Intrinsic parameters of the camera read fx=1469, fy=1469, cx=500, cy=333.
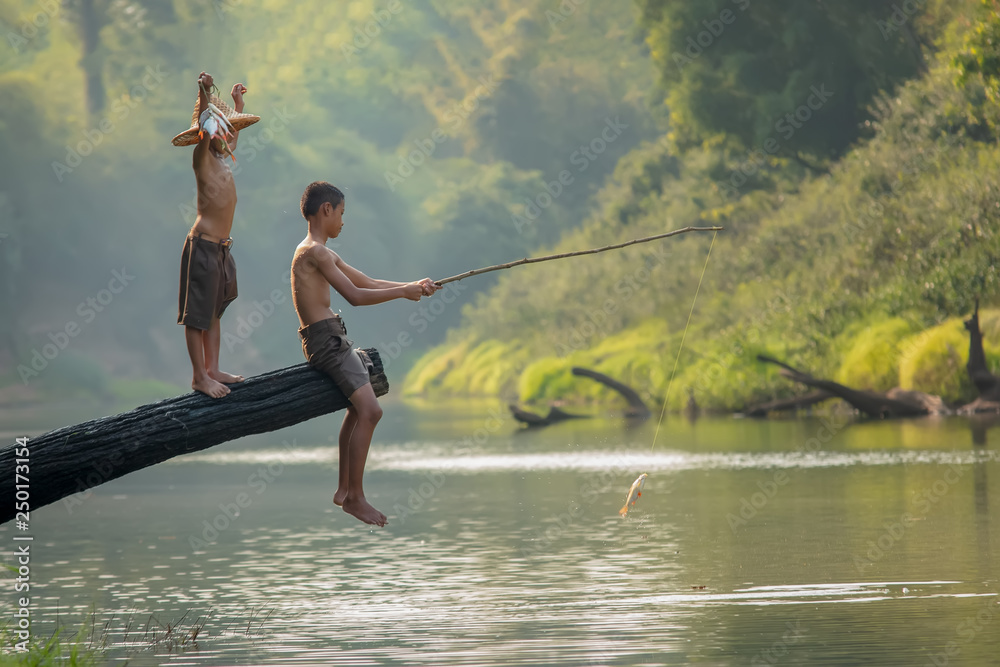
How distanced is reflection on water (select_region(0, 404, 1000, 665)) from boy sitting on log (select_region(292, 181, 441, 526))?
1.55 m

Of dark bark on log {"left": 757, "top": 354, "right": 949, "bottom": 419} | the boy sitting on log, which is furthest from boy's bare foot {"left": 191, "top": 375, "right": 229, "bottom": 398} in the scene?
dark bark on log {"left": 757, "top": 354, "right": 949, "bottom": 419}

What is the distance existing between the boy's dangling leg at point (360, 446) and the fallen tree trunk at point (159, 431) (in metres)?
0.14

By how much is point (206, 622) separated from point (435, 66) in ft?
356

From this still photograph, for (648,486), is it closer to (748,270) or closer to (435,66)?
(748,270)

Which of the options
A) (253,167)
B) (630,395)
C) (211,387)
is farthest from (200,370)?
(253,167)

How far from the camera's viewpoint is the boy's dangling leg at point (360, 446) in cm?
897

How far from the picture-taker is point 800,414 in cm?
3691

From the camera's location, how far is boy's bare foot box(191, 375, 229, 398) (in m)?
8.95

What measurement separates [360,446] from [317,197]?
1.57 meters

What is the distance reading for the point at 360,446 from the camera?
9.01 metres

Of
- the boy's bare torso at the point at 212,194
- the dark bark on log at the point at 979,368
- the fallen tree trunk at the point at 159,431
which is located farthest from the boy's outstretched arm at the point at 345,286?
the dark bark on log at the point at 979,368

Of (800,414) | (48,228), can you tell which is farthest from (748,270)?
(48,228)

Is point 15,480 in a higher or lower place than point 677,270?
lower

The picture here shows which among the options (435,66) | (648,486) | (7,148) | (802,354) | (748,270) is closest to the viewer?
(648,486)
